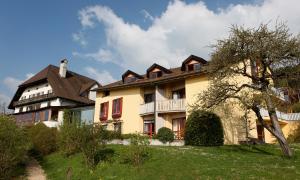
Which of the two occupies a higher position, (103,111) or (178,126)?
(103,111)

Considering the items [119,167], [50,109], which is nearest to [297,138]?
[119,167]

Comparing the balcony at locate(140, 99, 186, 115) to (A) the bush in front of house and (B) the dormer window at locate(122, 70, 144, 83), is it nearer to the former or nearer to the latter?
(A) the bush in front of house

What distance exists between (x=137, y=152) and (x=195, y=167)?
159 inches

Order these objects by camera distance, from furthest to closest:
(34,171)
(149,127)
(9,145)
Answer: (149,127) < (34,171) < (9,145)

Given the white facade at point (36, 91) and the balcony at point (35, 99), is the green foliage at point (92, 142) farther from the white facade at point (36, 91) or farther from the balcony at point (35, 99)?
the white facade at point (36, 91)

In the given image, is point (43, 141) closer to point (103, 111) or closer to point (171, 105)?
point (103, 111)

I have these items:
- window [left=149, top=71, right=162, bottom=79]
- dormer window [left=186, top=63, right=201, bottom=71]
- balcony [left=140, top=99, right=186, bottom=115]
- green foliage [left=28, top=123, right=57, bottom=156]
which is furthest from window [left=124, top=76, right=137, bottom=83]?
green foliage [left=28, top=123, right=57, bottom=156]

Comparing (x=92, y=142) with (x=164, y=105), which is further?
(x=164, y=105)

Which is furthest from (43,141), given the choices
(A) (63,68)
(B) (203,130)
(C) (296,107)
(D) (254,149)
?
(A) (63,68)

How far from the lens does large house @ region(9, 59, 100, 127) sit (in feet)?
149

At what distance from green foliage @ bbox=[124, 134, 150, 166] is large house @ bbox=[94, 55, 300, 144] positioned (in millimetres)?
8434

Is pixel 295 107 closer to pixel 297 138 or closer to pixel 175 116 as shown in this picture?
pixel 297 138

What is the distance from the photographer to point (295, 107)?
3269 centimetres

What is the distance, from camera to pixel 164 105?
102 feet
